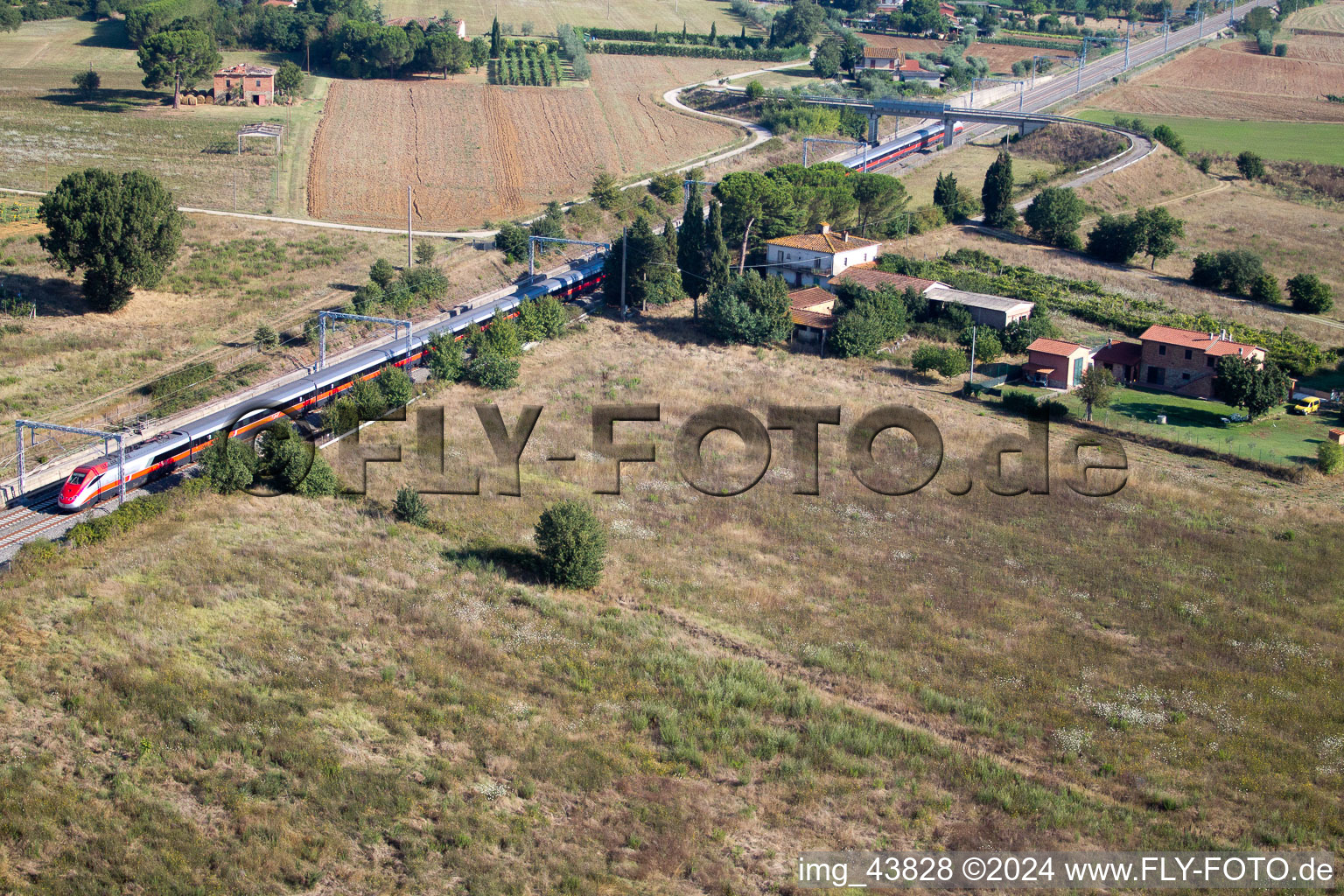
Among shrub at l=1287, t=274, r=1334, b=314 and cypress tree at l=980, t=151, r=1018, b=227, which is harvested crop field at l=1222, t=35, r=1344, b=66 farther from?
shrub at l=1287, t=274, r=1334, b=314

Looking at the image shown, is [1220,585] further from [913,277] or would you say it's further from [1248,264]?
[1248,264]

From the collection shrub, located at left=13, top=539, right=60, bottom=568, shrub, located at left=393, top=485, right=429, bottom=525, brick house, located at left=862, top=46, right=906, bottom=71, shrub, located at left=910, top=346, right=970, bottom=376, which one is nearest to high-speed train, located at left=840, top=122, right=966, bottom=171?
brick house, located at left=862, top=46, right=906, bottom=71

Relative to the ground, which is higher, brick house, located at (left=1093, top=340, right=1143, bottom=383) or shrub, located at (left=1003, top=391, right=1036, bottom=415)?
brick house, located at (left=1093, top=340, right=1143, bottom=383)

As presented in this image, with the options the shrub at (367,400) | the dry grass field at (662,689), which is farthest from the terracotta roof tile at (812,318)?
the shrub at (367,400)

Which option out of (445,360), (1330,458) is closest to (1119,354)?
(1330,458)

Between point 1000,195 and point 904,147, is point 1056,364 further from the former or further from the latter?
point 904,147
